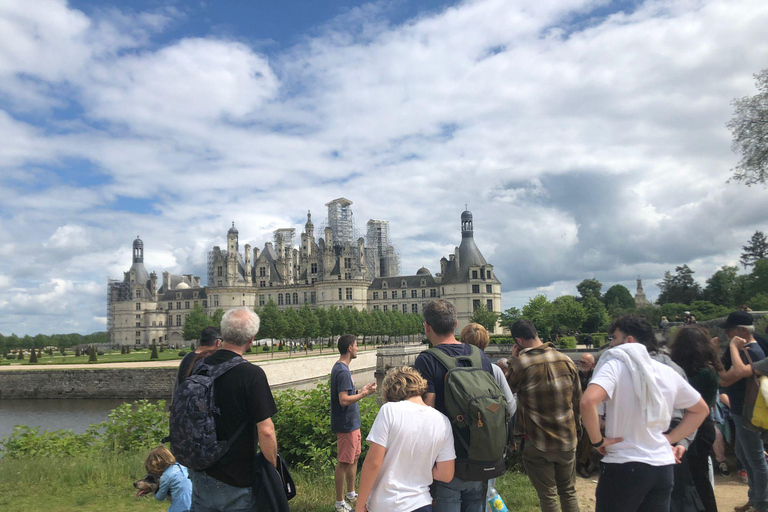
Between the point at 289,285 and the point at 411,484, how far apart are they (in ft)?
246

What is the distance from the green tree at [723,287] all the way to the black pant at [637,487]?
55.2m

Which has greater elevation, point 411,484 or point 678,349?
point 678,349

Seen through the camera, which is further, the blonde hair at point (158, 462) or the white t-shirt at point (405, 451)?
the blonde hair at point (158, 462)

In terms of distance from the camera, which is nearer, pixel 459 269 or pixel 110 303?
pixel 459 269

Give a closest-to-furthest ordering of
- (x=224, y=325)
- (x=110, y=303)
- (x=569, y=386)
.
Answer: (x=224, y=325)
(x=569, y=386)
(x=110, y=303)

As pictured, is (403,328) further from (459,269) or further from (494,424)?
(494,424)

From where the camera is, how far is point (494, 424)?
135 inches

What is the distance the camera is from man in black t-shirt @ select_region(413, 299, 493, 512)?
11.7 ft

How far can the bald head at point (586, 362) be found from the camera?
5669mm

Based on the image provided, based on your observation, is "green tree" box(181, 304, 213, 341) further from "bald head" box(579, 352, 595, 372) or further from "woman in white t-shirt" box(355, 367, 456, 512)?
"woman in white t-shirt" box(355, 367, 456, 512)

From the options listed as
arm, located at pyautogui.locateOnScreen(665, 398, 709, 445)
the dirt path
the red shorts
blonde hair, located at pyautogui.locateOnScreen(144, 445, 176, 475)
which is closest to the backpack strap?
arm, located at pyautogui.locateOnScreen(665, 398, 709, 445)

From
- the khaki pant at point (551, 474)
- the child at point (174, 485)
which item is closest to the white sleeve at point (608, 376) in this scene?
the khaki pant at point (551, 474)

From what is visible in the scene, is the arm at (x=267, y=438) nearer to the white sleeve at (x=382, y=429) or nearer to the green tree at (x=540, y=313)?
the white sleeve at (x=382, y=429)

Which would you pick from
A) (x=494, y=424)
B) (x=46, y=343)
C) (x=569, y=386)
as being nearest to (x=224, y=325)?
(x=494, y=424)
